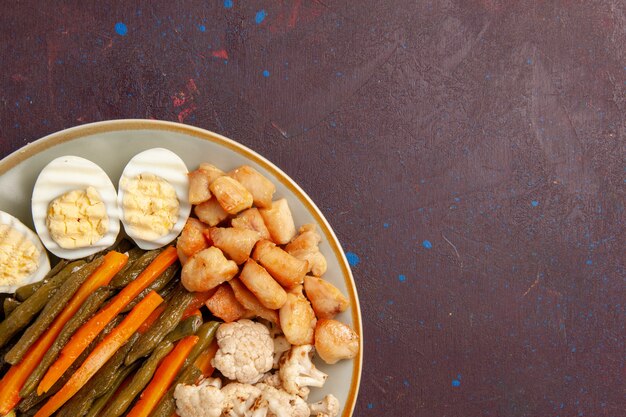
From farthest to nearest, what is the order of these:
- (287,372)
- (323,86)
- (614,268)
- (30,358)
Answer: (614,268) < (323,86) < (287,372) < (30,358)

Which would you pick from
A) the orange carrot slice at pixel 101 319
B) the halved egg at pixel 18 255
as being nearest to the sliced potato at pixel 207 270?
the orange carrot slice at pixel 101 319

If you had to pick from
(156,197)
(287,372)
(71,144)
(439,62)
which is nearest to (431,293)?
(287,372)

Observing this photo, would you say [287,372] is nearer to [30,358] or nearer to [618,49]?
[30,358]

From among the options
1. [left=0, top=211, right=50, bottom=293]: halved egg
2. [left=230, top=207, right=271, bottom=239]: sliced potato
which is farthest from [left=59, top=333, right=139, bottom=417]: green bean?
[left=230, top=207, right=271, bottom=239]: sliced potato

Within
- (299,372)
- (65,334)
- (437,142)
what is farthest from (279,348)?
(437,142)

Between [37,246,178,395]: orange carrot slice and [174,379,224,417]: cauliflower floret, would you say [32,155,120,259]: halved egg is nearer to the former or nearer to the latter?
[37,246,178,395]: orange carrot slice

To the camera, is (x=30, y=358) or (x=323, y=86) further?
(x=323, y=86)

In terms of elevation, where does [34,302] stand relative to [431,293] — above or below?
above

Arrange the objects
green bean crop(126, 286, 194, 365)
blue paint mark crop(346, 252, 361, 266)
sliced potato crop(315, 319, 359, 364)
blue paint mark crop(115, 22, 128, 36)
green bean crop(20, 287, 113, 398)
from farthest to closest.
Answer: blue paint mark crop(346, 252, 361, 266)
blue paint mark crop(115, 22, 128, 36)
sliced potato crop(315, 319, 359, 364)
green bean crop(126, 286, 194, 365)
green bean crop(20, 287, 113, 398)
